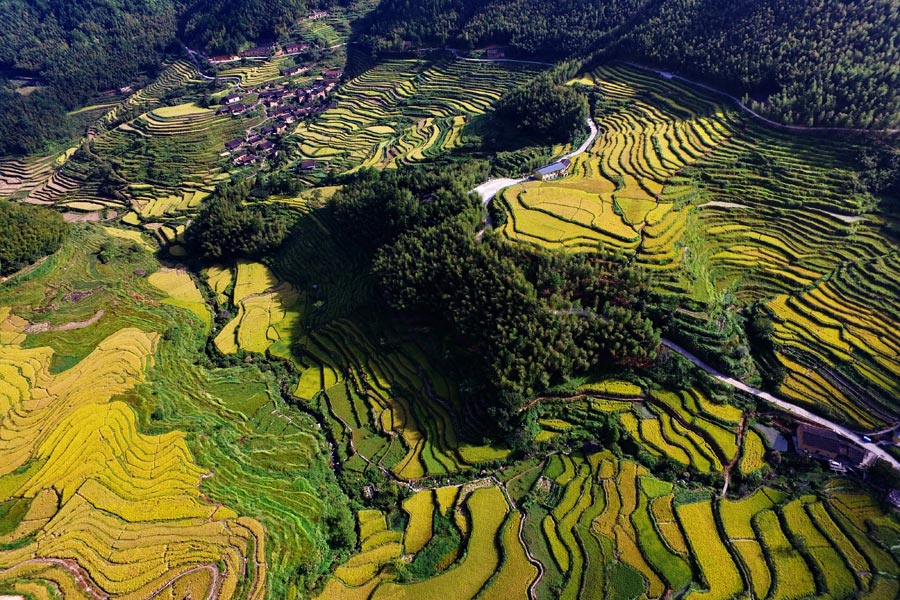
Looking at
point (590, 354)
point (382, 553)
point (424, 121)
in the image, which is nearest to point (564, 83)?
point (424, 121)

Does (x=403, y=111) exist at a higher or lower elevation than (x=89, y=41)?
higher

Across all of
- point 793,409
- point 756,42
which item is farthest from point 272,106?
point 793,409

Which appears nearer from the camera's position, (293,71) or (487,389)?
(487,389)

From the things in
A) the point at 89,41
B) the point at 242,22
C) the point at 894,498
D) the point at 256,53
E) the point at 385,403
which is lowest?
the point at 385,403

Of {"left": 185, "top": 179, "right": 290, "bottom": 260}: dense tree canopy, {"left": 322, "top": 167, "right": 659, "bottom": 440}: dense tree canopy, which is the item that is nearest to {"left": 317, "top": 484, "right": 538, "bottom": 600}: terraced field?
{"left": 322, "top": 167, "right": 659, "bottom": 440}: dense tree canopy

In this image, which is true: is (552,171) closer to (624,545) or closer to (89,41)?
(624,545)

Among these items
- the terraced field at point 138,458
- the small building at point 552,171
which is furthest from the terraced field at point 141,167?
the small building at point 552,171
